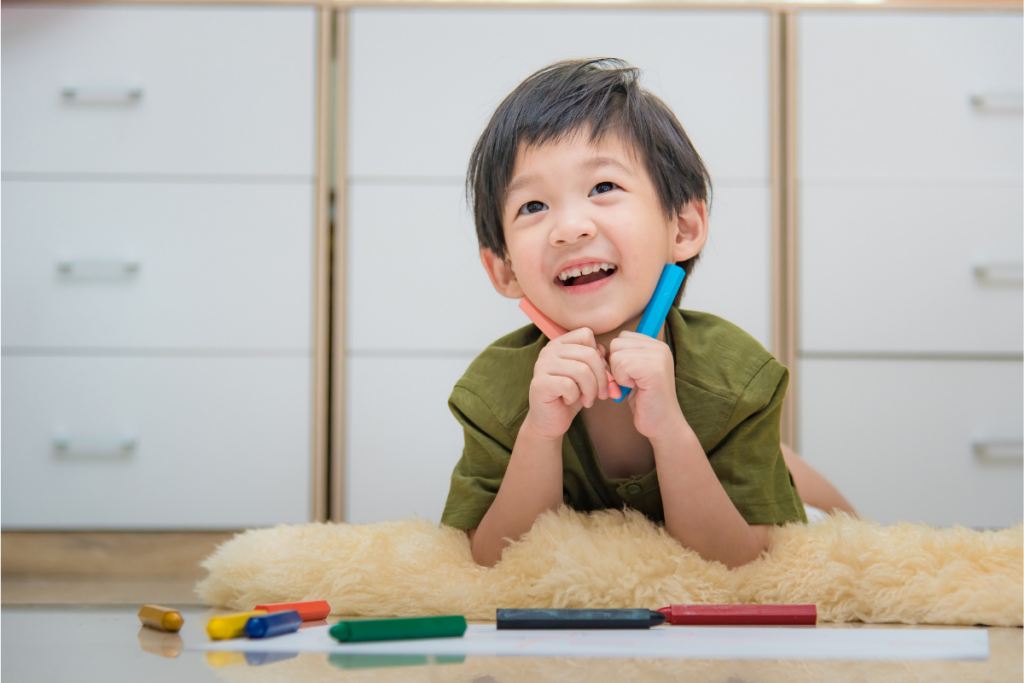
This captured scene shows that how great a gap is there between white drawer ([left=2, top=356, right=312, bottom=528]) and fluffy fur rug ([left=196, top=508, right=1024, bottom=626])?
66 cm

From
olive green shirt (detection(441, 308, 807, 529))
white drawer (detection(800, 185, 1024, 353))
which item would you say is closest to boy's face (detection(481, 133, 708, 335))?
olive green shirt (detection(441, 308, 807, 529))

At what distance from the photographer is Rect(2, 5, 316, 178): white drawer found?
4.51ft

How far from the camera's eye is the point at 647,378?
588mm

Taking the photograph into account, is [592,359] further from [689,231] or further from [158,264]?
[158,264]

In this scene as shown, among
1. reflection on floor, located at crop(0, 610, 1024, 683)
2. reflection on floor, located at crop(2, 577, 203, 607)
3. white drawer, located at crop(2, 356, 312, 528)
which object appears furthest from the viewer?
white drawer, located at crop(2, 356, 312, 528)

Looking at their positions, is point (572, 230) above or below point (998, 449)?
above

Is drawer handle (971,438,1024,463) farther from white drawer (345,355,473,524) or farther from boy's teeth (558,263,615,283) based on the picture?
boy's teeth (558,263,615,283)

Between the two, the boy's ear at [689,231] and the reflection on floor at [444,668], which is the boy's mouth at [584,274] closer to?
the boy's ear at [689,231]

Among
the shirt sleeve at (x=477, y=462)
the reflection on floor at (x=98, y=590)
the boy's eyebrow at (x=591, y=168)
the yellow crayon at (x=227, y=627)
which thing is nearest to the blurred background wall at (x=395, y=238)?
the reflection on floor at (x=98, y=590)

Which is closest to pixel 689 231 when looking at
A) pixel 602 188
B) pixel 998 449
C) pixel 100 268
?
pixel 602 188

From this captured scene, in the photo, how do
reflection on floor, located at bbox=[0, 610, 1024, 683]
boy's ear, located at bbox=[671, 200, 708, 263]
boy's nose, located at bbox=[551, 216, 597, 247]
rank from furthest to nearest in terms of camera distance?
1. boy's ear, located at bbox=[671, 200, 708, 263]
2. boy's nose, located at bbox=[551, 216, 597, 247]
3. reflection on floor, located at bbox=[0, 610, 1024, 683]

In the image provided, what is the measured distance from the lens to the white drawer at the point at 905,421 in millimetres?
1371

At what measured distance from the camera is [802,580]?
0.62 metres

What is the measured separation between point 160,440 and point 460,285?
0.56m
